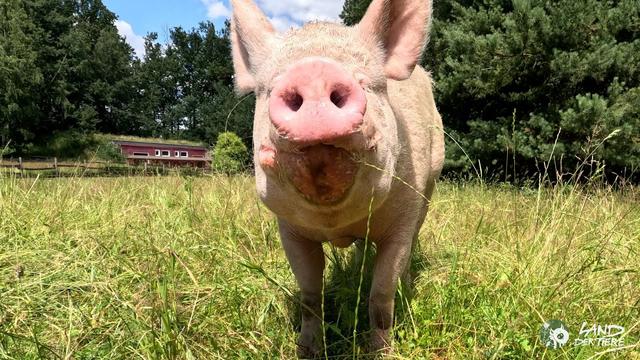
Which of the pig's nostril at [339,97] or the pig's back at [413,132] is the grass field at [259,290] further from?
the pig's nostril at [339,97]

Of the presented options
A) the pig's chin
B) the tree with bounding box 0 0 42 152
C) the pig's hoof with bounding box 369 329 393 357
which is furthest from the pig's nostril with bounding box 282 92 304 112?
the tree with bounding box 0 0 42 152

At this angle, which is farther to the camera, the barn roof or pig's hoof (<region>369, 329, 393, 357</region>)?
the barn roof

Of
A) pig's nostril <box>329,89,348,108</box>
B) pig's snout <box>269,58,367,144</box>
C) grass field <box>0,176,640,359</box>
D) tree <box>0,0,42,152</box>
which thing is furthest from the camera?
tree <box>0,0,42,152</box>

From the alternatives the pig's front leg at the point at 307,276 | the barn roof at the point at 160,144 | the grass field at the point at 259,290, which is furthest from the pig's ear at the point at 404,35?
the barn roof at the point at 160,144

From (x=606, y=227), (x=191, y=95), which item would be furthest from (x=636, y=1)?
(x=191, y=95)

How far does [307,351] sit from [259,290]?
0.49 metres

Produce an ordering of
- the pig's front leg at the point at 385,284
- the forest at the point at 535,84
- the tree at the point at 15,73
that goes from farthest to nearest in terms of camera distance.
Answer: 1. the tree at the point at 15,73
2. the forest at the point at 535,84
3. the pig's front leg at the point at 385,284

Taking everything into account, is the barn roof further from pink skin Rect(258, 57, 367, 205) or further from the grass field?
pink skin Rect(258, 57, 367, 205)

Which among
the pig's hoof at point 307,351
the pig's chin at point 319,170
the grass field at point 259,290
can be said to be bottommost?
the pig's hoof at point 307,351

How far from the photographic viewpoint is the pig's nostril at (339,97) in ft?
4.86

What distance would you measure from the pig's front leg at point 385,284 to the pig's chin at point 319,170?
0.81 meters

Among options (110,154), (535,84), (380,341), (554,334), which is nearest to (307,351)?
→ (380,341)

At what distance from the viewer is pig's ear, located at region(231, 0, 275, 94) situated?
6.76 ft

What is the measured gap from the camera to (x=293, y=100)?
1.47m
